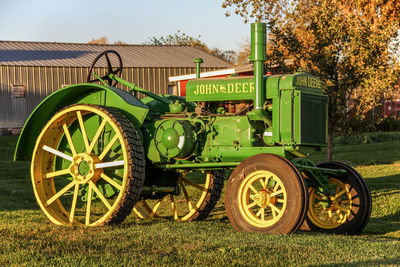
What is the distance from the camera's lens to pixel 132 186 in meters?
6.60

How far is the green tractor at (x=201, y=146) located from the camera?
6.56 meters

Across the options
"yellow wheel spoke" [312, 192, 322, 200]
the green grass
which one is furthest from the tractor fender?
"yellow wheel spoke" [312, 192, 322, 200]

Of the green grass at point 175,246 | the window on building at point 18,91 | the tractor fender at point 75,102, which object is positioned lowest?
the green grass at point 175,246

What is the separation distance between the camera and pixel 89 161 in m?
7.02

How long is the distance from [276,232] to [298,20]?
35.3 feet

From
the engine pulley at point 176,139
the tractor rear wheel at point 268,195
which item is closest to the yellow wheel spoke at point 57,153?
the engine pulley at point 176,139

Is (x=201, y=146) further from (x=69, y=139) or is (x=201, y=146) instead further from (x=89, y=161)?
(x=69, y=139)

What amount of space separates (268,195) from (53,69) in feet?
83.6

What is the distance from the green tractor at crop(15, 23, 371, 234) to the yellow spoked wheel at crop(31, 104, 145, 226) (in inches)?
0.5

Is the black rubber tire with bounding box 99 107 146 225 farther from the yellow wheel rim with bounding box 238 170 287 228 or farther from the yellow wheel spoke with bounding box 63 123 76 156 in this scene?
the yellow wheel rim with bounding box 238 170 287 228

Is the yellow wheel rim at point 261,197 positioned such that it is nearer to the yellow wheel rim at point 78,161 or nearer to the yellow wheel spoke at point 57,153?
the yellow wheel rim at point 78,161

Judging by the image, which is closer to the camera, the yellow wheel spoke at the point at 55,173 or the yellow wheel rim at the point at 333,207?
the yellow wheel rim at the point at 333,207

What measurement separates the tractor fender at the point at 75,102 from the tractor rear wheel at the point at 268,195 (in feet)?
5.04

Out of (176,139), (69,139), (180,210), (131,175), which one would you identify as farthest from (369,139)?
(131,175)
